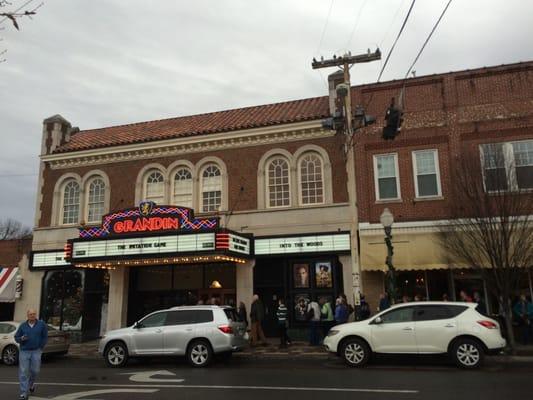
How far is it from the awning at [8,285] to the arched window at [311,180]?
13899 millimetres

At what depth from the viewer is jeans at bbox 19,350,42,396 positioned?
847cm

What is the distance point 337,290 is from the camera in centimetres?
1861

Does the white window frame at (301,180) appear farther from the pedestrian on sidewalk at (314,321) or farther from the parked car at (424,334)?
the parked car at (424,334)

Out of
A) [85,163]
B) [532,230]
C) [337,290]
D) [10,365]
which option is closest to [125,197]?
[85,163]

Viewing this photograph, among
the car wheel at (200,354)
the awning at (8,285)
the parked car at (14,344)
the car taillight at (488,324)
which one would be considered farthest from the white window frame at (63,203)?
the car taillight at (488,324)

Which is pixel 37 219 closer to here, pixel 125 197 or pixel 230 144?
pixel 125 197

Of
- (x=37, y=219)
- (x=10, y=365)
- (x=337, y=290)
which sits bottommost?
(x=10, y=365)

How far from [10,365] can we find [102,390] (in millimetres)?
7617

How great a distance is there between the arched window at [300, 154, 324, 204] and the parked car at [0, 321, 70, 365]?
10106 millimetres

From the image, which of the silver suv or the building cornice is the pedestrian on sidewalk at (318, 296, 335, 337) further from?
the building cornice

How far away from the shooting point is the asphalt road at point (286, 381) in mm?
8578

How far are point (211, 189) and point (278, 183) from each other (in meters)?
2.97

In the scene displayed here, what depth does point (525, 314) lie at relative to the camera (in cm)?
1510

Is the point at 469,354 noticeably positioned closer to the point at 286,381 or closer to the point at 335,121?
the point at 286,381
